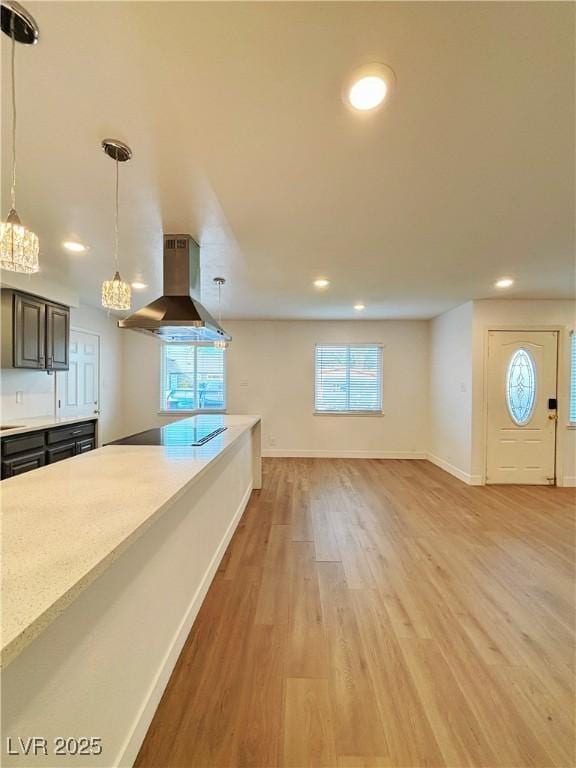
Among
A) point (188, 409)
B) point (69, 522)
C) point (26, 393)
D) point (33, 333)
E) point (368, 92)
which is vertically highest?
point (368, 92)

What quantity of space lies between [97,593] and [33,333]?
3.72 m

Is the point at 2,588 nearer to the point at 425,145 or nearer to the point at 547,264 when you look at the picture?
the point at 425,145

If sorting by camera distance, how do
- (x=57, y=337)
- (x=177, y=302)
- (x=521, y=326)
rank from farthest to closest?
(x=521, y=326), (x=57, y=337), (x=177, y=302)

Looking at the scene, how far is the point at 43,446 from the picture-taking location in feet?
11.1

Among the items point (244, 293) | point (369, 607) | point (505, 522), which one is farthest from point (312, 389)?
point (369, 607)

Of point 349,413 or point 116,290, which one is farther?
point 349,413

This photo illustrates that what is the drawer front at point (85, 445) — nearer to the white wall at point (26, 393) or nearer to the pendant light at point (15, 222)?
the white wall at point (26, 393)

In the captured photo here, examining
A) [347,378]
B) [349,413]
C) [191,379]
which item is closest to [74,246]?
[191,379]

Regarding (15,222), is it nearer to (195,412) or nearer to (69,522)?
(69,522)

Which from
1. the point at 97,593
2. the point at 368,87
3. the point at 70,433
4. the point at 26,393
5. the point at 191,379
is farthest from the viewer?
the point at 191,379

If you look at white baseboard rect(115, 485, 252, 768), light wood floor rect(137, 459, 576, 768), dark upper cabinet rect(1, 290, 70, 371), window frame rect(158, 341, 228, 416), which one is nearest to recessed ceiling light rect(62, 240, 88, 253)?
dark upper cabinet rect(1, 290, 70, 371)

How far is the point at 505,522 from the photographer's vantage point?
342 cm

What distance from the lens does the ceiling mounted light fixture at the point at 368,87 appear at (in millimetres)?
1212

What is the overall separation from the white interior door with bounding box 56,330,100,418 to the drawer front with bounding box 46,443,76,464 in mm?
983
